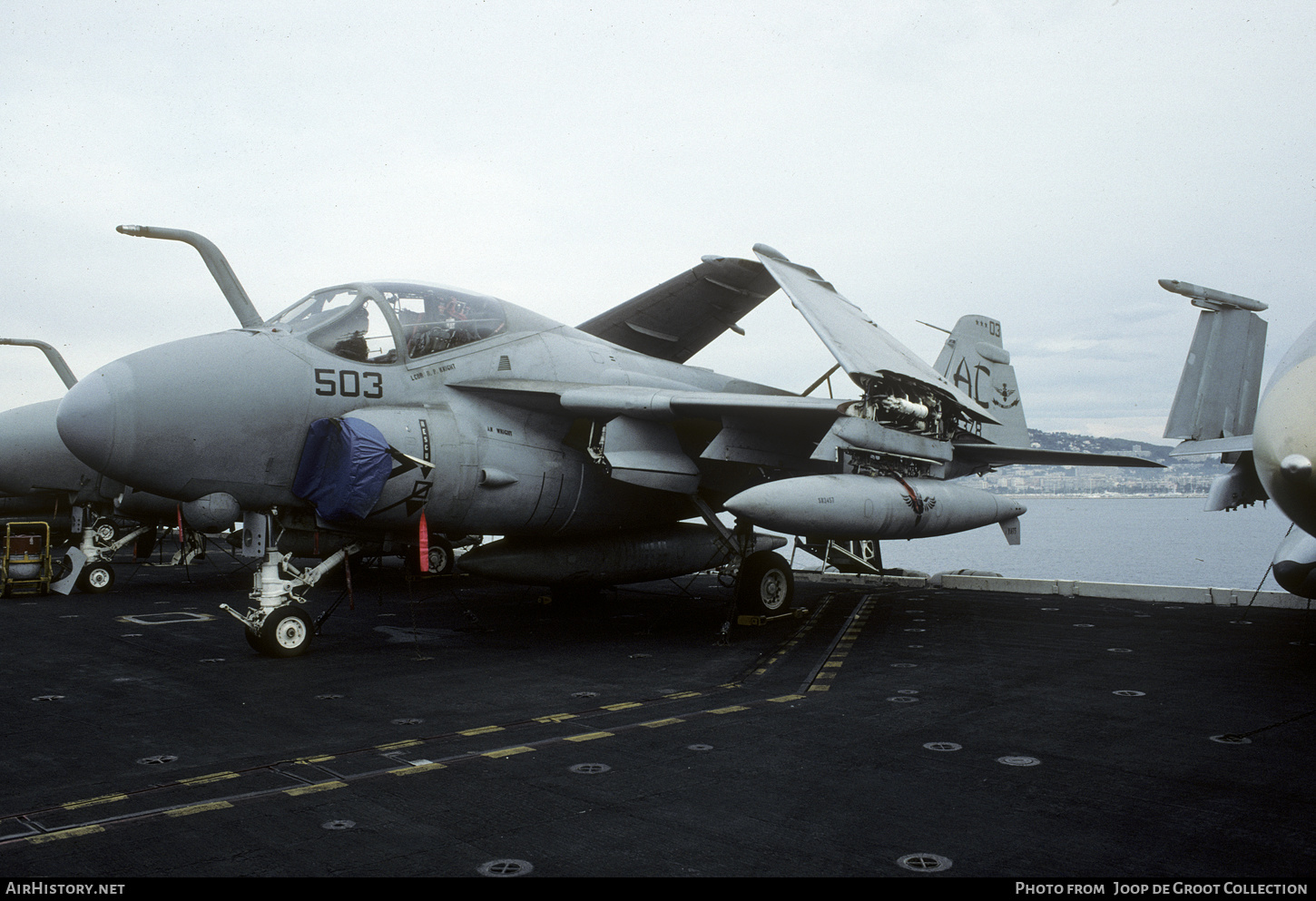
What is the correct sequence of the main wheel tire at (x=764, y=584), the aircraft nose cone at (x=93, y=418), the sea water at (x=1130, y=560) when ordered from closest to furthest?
the aircraft nose cone at (x=93, y=418)
the main wheel tire at (x=764, y=584)
the sea water at (x=1130, y=560)

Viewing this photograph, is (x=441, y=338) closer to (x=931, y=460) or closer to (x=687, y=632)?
(x=687, y=632)

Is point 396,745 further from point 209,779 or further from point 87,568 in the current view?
point 87,568

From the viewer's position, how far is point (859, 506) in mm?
8953

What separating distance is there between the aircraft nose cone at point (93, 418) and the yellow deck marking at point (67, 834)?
424 cm

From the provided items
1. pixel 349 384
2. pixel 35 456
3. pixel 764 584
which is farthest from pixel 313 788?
pixel 35 456

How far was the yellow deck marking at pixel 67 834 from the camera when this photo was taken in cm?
363

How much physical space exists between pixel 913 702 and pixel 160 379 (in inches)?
270

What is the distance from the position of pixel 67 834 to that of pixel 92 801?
50 cm

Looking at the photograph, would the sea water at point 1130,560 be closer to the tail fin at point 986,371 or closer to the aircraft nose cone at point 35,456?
the tail fin at point 986,371

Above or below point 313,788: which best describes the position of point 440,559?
below

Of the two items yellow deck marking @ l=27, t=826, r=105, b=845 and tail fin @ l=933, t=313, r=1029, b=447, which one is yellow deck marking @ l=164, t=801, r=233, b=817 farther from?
tail fin @ l=933, t=313, r=1029, b=447

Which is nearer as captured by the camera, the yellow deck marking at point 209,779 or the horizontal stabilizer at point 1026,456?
the yellow deck marking at point 209,779

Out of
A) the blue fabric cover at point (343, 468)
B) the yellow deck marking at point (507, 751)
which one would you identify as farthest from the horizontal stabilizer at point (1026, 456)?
the yellow deck marking at point (507, 751)

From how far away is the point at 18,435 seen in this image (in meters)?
15.6
